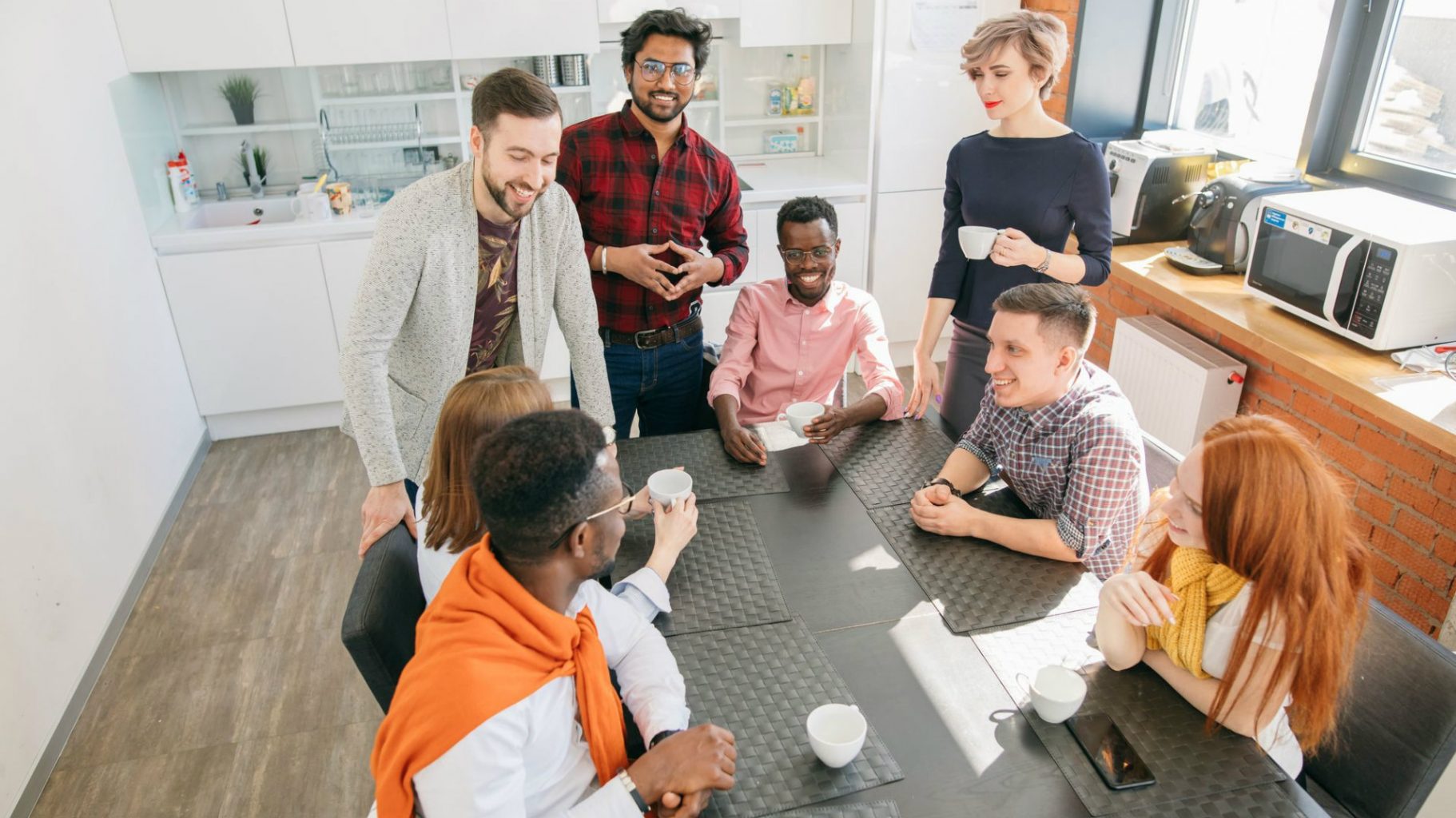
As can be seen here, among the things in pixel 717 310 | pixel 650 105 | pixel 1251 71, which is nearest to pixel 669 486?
pixel 650 105

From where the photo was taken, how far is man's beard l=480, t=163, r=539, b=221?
1820mm

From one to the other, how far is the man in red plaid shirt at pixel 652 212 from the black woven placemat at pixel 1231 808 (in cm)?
161

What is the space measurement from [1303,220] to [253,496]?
3.65m

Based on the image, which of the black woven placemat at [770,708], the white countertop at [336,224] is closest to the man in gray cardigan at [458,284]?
the black woven placemat at [770,708]

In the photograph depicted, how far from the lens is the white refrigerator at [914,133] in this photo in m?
3.99

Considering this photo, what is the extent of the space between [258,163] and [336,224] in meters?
0.67

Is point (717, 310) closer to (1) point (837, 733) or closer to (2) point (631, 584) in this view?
(2) point (631, 584)

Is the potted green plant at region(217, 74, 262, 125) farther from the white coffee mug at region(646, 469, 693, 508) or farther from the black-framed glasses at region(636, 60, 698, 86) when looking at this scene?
the white coffee mug at region(646, 469, 693, 508)

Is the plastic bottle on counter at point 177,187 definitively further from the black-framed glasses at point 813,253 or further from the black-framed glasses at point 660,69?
the black-framed glasses at point 813,253

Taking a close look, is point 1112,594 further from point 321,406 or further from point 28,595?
point 321,406

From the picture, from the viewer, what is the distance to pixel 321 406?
4125 mm

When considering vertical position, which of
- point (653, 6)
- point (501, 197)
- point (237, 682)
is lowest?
point (237, 682)

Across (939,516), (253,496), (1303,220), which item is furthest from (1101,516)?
(253,496)

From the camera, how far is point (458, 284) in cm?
186
